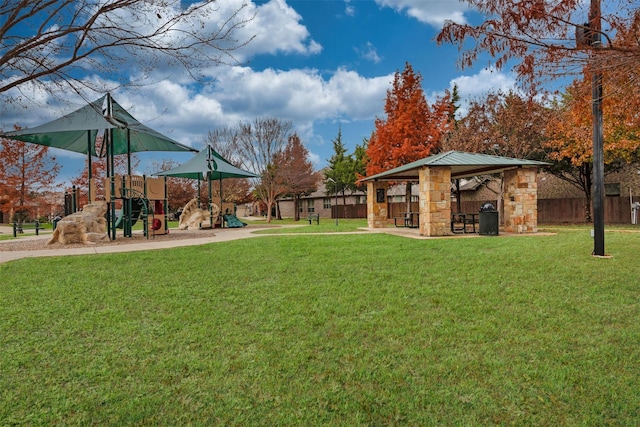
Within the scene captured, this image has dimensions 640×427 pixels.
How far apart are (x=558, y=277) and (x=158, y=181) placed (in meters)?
13.8

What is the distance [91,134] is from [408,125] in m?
15.6

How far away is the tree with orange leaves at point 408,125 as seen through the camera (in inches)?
846

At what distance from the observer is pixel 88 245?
11.6m

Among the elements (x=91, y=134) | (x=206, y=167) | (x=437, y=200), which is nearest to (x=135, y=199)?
(x=91, y=134)

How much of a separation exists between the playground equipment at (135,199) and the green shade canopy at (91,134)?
4.47 ft

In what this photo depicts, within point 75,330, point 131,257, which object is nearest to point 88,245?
point 131,257

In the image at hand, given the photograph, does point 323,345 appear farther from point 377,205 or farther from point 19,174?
point 19,174

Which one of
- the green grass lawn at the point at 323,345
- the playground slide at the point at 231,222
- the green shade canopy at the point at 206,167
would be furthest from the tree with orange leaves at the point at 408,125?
the green grass lawn at the point at 323,345

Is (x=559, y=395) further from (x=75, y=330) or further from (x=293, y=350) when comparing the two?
(x=75, y=330)

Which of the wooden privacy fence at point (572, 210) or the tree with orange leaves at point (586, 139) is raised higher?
the tree with orange leaves at point (586, 139)

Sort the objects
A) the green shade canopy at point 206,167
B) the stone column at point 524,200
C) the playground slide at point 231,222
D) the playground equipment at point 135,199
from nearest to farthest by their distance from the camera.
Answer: the stone column at point 524,200 < the playground equipment at point 135,199 < the green shade canopy at point 206,167 < the playground slide at point 231,222

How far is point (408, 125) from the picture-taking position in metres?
21.5

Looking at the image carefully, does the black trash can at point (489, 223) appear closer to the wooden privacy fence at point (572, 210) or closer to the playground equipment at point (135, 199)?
the playground equipment at point (135, 199)

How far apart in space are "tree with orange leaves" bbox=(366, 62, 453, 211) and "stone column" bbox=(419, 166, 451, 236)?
9162mm
